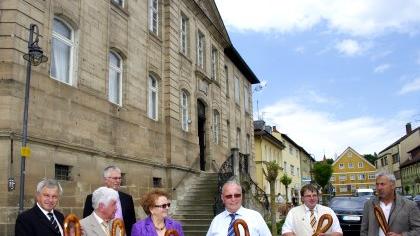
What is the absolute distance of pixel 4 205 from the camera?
10188 millimetres

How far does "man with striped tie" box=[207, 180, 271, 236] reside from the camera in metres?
4.46

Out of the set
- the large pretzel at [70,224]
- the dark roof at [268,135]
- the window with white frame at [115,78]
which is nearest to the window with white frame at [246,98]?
the dark roof at [268,135]

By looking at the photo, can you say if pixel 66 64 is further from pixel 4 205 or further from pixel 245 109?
pixel 245 109

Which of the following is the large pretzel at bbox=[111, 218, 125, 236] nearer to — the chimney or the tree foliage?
the tree foliage

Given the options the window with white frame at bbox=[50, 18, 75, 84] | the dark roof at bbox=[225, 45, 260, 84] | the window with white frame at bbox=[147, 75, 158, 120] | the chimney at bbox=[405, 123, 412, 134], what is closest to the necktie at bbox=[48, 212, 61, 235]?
the window with white frame at bbox=[50, 18, 75, 84]

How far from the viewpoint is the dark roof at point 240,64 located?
29.5 m

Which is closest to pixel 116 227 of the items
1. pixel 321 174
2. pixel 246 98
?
pixel 246 98

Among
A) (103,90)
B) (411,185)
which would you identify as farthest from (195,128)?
(411,185)

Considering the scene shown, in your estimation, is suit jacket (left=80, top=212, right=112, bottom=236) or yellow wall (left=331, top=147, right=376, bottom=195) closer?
suit jacket (left=80, top=212, right=112, bottom=236)

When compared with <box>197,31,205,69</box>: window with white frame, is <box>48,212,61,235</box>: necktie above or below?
below

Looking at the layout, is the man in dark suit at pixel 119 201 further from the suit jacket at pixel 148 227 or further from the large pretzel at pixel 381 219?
the large pretzel at pixel 381 219

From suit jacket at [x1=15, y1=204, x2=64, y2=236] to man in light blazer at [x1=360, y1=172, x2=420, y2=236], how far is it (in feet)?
12.2

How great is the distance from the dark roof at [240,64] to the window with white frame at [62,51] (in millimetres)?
16408

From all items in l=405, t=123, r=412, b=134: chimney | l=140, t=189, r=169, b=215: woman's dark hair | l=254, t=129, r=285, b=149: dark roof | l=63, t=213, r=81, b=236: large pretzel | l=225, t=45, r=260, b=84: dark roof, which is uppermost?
l=405, t=123, r=412, b=134: chimney
